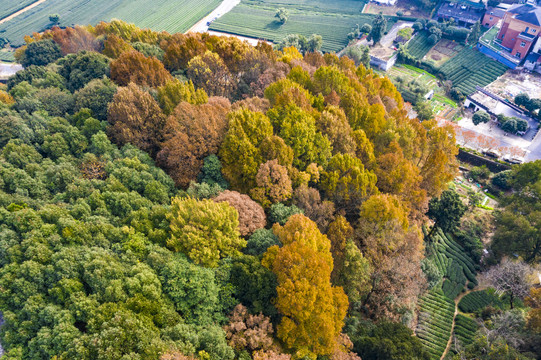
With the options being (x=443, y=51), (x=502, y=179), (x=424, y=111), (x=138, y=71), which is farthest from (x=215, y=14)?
(x=502, y=179)

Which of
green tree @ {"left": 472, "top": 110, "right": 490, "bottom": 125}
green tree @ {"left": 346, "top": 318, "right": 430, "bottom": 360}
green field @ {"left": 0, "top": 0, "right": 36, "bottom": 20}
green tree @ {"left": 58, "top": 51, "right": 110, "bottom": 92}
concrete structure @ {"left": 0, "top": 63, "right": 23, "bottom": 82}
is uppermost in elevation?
green tree @ {"left": 58, "top": 51, "right": 110, "bottom": 92}

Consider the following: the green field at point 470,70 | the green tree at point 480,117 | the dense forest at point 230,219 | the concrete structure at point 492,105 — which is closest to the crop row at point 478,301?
the dense forest at point 230,219

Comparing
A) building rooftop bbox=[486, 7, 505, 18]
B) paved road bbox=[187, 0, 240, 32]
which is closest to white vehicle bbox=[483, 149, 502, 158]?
building rooftop bbox=[486, 7, 505, 18]

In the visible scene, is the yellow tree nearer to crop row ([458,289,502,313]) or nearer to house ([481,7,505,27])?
crop row ([458,289,502,313])

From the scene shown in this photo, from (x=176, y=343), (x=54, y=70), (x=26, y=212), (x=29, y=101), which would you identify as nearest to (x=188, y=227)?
(x=176, y=343)

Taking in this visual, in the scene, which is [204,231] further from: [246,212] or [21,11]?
[21,11]

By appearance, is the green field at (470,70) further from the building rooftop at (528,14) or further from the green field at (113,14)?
the green field at (113,14)
